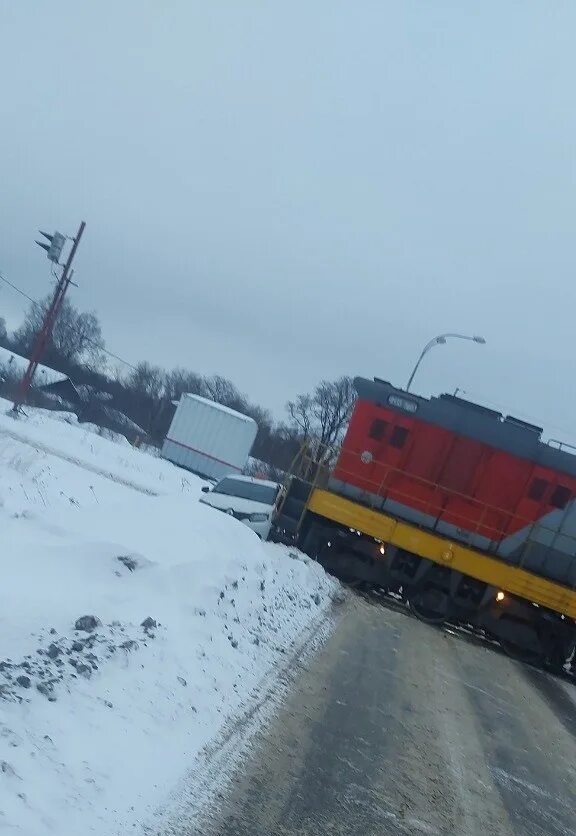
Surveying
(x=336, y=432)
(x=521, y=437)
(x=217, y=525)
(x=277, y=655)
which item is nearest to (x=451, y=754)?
(x=277, y=655)

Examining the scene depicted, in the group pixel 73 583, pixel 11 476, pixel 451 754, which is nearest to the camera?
pixel 451 754

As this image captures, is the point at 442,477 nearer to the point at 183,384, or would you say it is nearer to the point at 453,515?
the point at 453,515

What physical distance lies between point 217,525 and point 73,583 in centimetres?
440

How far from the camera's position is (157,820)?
4824mm

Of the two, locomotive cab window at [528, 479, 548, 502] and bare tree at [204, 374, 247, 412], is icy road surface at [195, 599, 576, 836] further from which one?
bare tree at [204, 374, 247, 412]

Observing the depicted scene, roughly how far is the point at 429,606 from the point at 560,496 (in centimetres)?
337

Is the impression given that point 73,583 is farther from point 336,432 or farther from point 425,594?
point 336,432

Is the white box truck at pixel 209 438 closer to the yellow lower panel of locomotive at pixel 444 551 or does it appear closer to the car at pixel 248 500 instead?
the car at pixel 248 500

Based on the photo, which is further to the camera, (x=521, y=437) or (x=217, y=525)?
(x=521, y=437)

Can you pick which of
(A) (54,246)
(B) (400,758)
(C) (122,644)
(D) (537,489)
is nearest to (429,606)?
(D) (537,489)

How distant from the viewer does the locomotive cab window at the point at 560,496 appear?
16.8 m

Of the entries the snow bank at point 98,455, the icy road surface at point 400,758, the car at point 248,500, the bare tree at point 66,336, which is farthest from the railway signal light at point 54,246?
the bare tree at point 66,336

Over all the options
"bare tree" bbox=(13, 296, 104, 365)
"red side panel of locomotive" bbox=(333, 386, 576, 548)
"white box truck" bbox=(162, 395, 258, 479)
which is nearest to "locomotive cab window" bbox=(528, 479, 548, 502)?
"red side panel of locomotive" bbox=(333, 386, 576, 548)

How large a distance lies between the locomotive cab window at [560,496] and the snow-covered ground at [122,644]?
5.34 m
